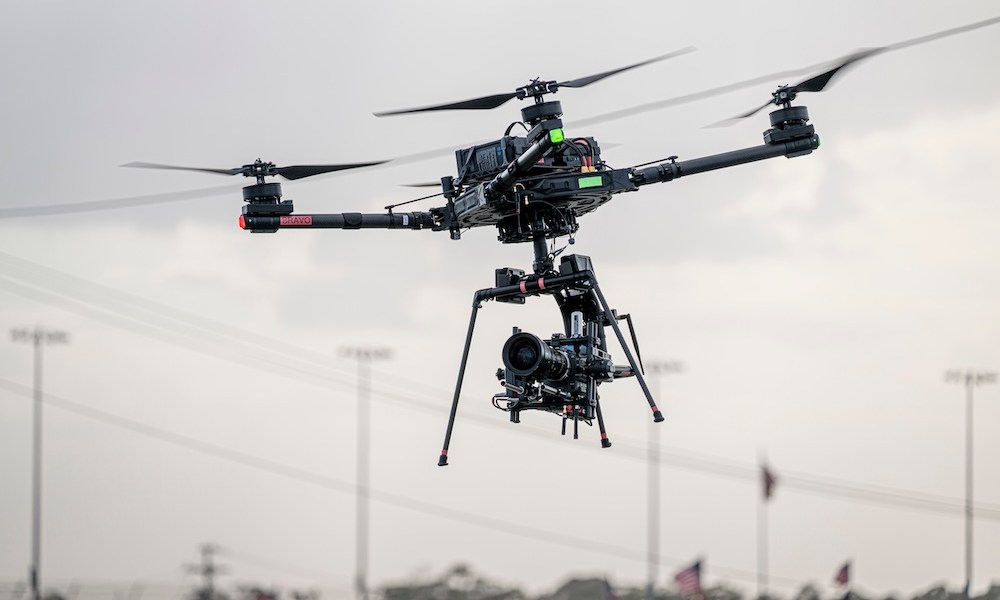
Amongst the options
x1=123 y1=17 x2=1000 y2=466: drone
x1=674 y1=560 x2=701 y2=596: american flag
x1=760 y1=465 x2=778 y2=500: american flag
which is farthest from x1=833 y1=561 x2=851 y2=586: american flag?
x1=123 y1=17 x2=1000 y2=466: drone

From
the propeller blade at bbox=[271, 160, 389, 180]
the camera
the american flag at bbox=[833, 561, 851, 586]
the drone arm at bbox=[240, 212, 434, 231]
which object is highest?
the propeller blade at bbox=[271, 160, 389, 180]

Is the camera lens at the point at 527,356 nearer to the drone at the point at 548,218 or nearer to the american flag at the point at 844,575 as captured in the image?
the drone at the point at 548,218

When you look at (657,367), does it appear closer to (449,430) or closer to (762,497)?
(762,497)

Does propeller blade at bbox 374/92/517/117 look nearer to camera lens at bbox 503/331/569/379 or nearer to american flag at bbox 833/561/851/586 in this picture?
camera lens at bbox 503/331/569/379

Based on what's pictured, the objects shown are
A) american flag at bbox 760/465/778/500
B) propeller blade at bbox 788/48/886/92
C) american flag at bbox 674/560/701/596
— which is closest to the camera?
propeller blade at bbox 788/48/886/92

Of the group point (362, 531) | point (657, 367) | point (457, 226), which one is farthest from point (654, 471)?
point (457, 226)

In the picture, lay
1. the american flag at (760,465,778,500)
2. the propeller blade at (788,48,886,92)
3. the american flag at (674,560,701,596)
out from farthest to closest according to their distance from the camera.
A: the american flag at (760,465,778,500) < the american flag at (674,560,701,596) < the propeller blade at (788,48,886,92)

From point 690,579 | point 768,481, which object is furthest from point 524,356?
point 768,481
